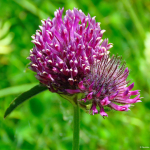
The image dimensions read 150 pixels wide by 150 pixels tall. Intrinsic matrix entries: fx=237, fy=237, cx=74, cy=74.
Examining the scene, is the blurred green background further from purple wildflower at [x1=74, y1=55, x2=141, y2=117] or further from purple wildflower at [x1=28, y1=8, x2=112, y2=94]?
purple wildflower at [x1=74, y1=55, x2=141, y2=117]

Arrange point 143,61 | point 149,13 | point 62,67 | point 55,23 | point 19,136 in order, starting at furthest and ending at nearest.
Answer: point 149,13
point 143,61
point 19,136
point 55,23
point 62,67

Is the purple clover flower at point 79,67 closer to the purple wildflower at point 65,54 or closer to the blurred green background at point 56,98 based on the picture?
the purple wildflower at point 65,54

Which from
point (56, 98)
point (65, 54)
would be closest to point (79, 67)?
point (65, 54)

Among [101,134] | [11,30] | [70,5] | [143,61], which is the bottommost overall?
[101,134]

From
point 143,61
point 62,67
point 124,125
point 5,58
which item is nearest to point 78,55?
point 62,67

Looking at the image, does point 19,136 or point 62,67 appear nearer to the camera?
point 62,67

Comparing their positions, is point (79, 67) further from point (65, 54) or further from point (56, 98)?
point (56, 98)

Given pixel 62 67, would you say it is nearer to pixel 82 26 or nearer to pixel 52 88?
pixel 52 88
